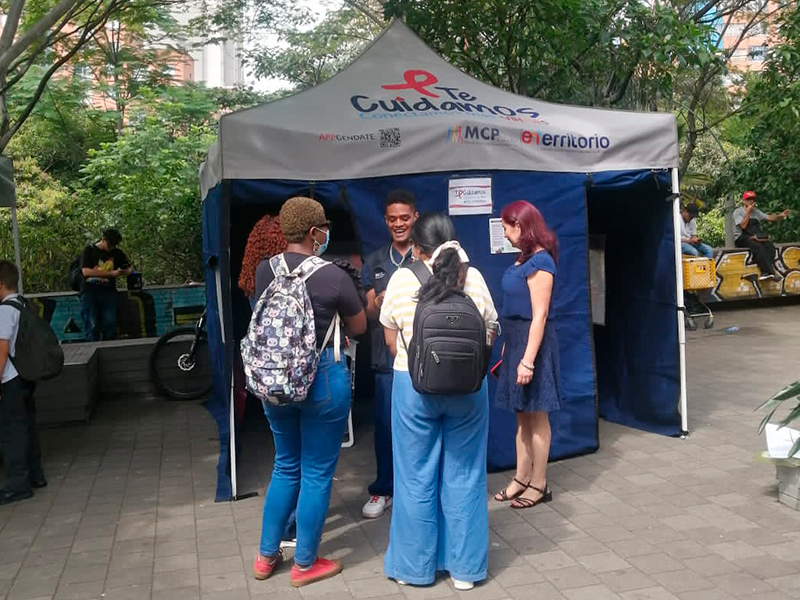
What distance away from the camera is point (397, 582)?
4.18m

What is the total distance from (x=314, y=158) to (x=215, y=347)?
2.66 metres

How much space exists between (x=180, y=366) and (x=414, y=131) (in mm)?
4384

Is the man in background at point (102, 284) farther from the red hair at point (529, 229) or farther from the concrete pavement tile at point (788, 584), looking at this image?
the concrete pavement tile at point (788, 584)

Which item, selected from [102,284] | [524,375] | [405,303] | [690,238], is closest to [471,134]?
[524,375]

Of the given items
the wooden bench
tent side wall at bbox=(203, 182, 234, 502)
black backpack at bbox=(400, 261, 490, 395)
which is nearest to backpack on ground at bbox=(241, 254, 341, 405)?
black backpack at bbox=(400, 261, 490, 395)

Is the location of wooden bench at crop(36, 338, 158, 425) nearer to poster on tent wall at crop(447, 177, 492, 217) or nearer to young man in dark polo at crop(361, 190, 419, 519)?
young man in dark polo at crop(361, 190, 419, 519)

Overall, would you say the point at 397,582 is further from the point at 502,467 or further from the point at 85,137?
the point at 85,137

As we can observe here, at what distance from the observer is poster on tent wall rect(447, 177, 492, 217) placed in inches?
225

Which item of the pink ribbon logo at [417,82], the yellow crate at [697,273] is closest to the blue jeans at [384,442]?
the pink ribbon logo at [417,82]

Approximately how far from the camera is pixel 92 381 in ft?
27.1

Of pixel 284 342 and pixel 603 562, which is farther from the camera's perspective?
pixel 603 562

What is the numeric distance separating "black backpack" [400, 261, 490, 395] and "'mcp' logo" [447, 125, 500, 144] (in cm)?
203

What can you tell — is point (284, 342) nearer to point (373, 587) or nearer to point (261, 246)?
point (373, 587)

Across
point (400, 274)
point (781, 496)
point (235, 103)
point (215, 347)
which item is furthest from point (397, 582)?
point (235, 103)
